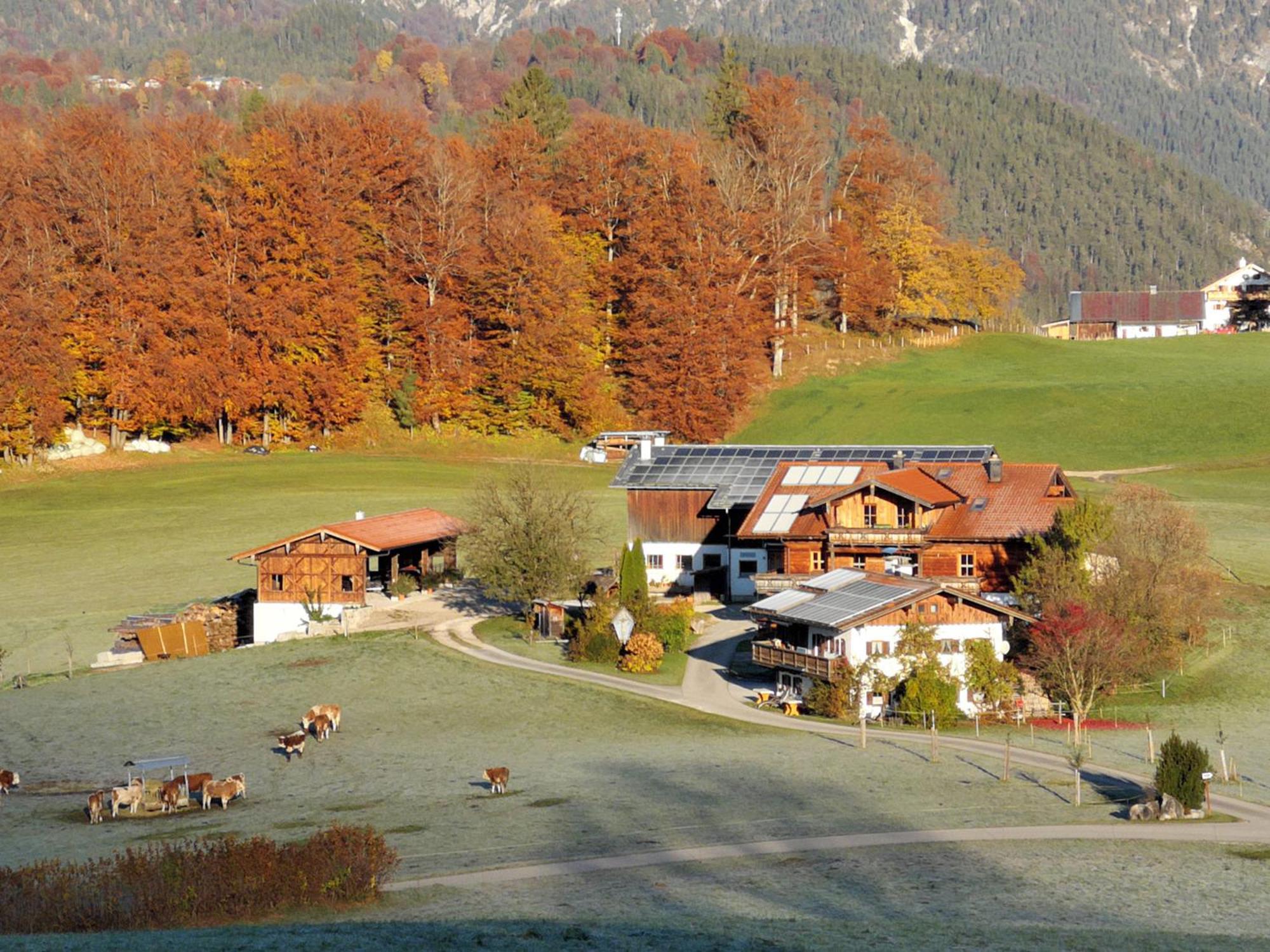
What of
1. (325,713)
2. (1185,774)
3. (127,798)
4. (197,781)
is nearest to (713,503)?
(325,713)

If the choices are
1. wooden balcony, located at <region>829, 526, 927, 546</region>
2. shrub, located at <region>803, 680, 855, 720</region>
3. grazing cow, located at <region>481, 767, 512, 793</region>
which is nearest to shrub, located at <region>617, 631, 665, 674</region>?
shrub, located at <region>803, 680, 855, 720</region>

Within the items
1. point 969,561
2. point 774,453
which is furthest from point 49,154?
point 969,561

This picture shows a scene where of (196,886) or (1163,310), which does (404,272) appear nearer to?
(196,886)

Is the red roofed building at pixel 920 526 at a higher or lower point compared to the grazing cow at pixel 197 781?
higher

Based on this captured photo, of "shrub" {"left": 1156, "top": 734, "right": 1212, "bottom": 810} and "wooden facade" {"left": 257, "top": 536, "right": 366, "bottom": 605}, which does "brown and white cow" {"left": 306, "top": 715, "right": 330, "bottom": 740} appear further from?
"shrub" {"left": 1156, "top": 734, "right": 1212, "bottom": 810}

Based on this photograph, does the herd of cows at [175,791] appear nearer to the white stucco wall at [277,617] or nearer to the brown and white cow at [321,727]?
the brown and white cow at [321,727]

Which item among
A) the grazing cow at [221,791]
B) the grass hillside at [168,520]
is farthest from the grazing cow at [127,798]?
the grass hillside at [168,520]
